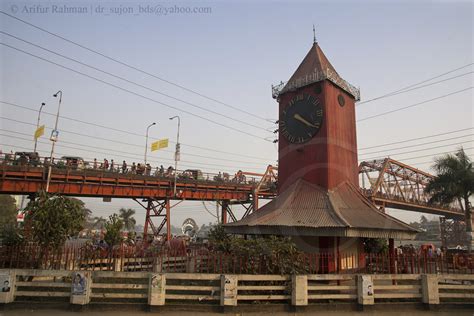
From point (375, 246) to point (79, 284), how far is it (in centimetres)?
1876

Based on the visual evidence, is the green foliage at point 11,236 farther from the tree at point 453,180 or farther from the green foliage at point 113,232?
the tree at point 453,180

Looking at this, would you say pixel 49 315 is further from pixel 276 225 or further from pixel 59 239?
pixel 276 225

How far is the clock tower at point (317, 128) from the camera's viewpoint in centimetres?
2106

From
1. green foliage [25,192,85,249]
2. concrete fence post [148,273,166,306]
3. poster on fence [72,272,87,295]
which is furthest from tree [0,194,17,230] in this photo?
concrete fence post [148,273,166,306]

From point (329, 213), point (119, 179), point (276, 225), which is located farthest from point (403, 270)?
point (119, 179)

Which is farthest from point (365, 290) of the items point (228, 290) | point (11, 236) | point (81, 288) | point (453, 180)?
point (453, 180)

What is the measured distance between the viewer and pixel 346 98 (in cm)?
2350

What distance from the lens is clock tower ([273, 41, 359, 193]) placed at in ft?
69.1

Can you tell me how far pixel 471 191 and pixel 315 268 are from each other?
28.2 m

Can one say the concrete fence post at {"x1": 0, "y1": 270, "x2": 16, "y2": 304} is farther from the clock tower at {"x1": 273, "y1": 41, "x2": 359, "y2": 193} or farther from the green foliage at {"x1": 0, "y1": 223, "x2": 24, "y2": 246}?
the clock tower at {"x1": 273, "y1": 41, "x2": 359, "y2": 193}

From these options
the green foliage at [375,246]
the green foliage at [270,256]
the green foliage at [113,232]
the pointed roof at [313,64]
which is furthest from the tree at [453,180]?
the green foliage at [113,232]

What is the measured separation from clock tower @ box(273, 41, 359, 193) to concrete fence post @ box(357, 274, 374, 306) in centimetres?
828

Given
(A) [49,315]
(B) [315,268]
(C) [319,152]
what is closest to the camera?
(A) [49,315]

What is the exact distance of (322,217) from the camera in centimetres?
1747
